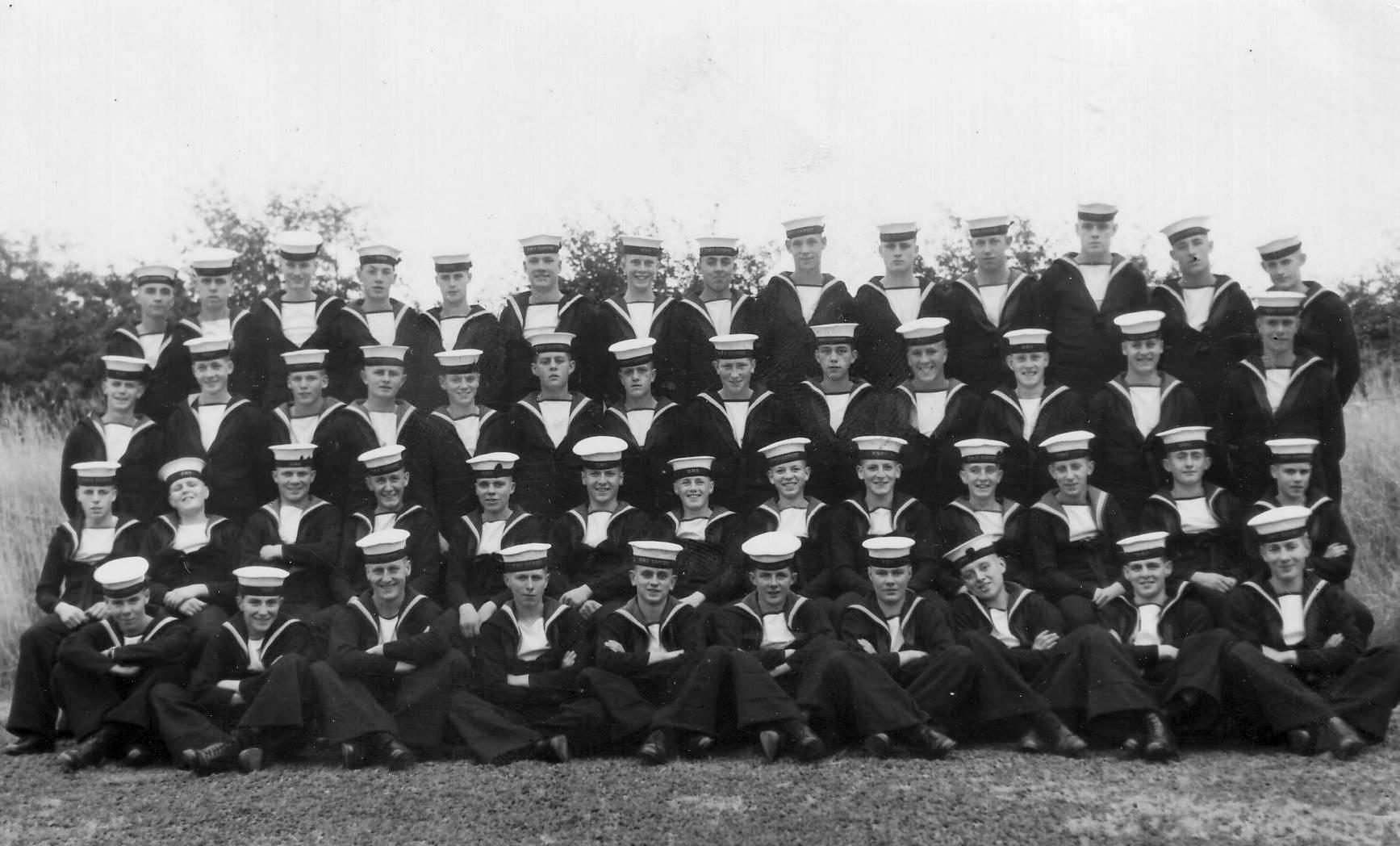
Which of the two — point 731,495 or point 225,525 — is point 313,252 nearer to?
→ point 225,525

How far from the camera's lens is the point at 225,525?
7996 millimetres

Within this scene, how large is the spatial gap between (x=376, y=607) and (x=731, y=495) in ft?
7.04

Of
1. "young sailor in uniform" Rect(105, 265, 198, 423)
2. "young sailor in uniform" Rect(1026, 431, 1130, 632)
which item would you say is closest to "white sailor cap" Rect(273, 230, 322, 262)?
"young sailor in uniform" Rect(105, 265, 198, 423)

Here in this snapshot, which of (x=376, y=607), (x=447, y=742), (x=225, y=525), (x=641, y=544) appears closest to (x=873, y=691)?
(x=641, y=544)

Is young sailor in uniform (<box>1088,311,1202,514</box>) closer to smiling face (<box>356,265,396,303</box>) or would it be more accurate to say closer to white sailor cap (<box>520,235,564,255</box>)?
white sailor cap (<box>520,235,564,255</box>)

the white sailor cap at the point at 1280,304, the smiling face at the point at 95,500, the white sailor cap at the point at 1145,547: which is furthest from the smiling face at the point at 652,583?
the white sailor cap at the point at 1280,304

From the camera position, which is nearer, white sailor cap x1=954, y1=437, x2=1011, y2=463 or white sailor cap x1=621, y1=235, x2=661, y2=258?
white sailor cap x1=954, y1=437, x2=1011, y2=463

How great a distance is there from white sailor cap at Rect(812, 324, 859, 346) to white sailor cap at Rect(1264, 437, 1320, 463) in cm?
245

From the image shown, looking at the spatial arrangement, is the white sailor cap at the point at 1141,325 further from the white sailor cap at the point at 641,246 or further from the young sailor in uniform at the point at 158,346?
the young sailor in uniform at the point at 158,346

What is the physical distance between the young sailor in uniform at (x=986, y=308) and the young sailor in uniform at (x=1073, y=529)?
37.8 inches

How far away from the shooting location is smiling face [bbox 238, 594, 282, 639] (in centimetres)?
734

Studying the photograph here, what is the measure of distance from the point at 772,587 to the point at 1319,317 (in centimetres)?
367

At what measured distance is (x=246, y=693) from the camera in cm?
715

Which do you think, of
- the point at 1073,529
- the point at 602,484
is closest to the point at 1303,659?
the point at 1073,529
